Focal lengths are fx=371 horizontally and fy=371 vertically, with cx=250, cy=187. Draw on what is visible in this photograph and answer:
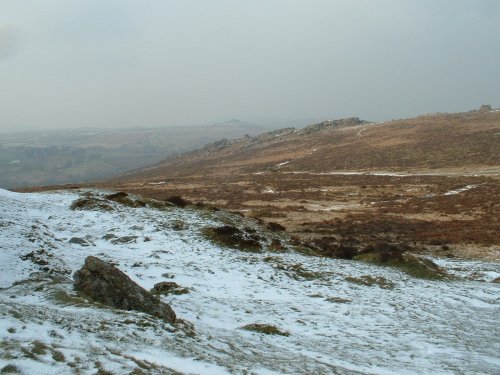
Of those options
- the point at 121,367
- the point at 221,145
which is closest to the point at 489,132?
the point at 121,367

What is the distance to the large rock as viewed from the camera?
10750 mm

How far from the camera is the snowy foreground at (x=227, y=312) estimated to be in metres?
7.76

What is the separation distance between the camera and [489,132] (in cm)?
8481

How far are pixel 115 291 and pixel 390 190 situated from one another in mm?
47120

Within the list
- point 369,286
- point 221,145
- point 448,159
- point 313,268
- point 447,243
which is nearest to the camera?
point 369,286

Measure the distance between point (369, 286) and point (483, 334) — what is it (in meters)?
5.22

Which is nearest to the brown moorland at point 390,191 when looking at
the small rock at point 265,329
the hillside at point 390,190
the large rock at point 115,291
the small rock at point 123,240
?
the hillside at point 390,190

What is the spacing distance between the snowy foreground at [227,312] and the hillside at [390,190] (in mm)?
7717

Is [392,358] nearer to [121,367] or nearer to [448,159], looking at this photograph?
[121,367]

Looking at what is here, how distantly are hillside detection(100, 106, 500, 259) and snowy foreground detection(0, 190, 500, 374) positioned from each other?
772 centimetres

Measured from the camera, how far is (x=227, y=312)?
12.7 metres

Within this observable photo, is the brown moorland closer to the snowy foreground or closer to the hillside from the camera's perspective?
the hillside

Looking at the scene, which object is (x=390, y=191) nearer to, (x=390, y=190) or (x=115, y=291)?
(x=390, y=190)

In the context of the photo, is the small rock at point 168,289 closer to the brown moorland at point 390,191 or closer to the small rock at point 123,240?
the small rock at point 123,240
